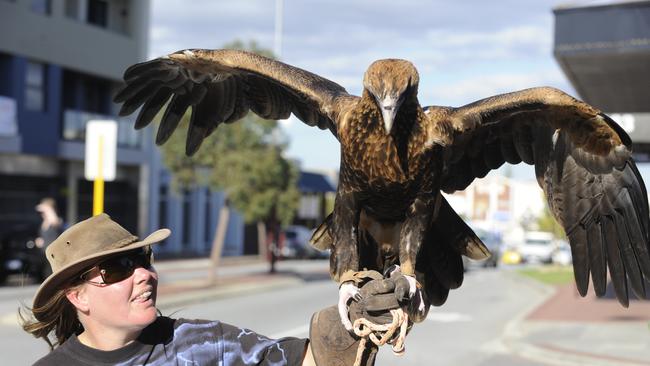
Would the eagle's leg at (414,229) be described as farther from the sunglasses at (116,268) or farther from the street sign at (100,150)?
the street sign at (100,150)

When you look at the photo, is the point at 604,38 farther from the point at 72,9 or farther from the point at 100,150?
the point at 72,9

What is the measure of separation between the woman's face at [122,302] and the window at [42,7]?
75.6ft

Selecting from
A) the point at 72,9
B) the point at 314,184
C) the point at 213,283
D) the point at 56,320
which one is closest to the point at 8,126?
the point at 72,9

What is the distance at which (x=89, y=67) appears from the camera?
87.0ft

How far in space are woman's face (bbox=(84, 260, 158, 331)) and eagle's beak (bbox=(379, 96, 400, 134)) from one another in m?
1.01

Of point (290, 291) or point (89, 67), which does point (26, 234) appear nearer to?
point (290, 291)

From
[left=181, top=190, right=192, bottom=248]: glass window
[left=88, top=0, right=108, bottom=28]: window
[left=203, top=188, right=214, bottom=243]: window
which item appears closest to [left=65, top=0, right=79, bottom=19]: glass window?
[left=88, top=0, right=108, bottom=28]: window

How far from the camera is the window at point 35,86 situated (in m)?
24.1

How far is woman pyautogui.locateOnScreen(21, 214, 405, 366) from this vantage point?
9.23 ft

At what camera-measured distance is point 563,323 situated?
1351 centimetres

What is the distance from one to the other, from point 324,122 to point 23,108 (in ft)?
70.0

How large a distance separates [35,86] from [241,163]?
917 centimetres

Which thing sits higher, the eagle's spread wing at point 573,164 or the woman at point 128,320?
the eagle's spread wing at point 573,164

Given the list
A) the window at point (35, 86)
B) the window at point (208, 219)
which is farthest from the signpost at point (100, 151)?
the window at point (208, 219)
